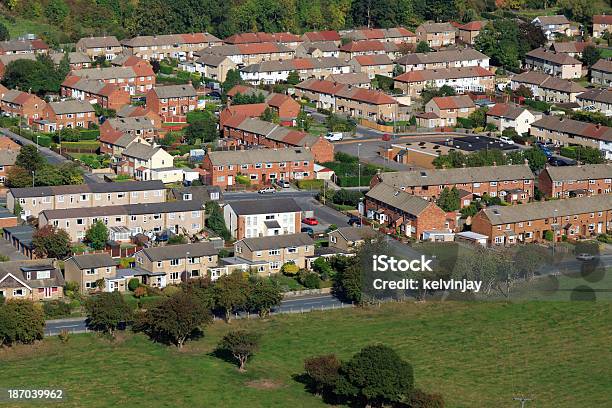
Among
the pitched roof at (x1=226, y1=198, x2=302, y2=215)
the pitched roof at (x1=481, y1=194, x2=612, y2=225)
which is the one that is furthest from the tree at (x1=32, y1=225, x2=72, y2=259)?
the pitched roof at (x1=481, y1=194, x2=612, y2=225)

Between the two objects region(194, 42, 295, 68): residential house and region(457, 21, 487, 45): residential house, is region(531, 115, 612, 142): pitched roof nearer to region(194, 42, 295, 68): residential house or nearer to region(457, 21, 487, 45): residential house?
region(194, 42, 295, 68): residential house

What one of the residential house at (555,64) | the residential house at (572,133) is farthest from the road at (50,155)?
the residential house at (555,64)

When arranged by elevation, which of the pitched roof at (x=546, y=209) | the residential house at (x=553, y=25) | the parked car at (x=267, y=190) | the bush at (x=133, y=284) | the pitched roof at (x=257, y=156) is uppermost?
the residential house at (x=553, y=25)

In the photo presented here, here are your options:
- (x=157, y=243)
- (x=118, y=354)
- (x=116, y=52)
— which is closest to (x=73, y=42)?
(x=116, y=52)

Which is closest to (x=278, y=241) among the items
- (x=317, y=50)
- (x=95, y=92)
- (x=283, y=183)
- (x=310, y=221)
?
(x=310, y=221)

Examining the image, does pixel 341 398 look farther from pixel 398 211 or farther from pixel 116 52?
pixel 116 52

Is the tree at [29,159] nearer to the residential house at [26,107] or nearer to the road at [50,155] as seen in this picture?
the road at [50,155]
